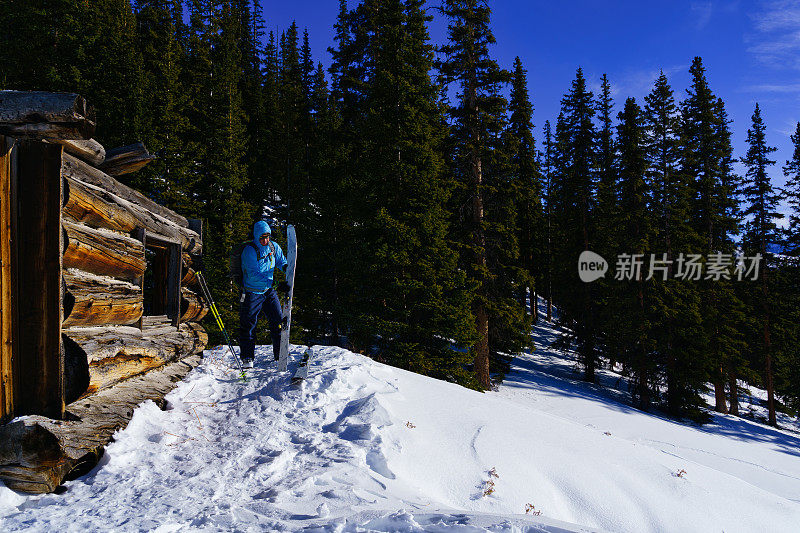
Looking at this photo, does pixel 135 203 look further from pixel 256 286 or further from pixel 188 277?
pixel 188 277

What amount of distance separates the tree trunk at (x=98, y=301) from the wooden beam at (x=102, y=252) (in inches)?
4.6

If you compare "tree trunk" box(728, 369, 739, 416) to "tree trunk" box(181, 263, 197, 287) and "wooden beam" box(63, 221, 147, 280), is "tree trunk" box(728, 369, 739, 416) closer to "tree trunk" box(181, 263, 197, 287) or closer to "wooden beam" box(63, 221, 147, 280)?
"tree trunk" box(181, 263, 197, 287)

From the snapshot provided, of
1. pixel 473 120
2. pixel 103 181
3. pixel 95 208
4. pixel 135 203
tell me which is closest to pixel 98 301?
pixel 95 208

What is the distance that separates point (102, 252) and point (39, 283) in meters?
0.87

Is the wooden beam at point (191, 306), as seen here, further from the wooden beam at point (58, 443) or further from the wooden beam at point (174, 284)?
the wooden beam at point (58, 443)

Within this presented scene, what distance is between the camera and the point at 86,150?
466 centimetres

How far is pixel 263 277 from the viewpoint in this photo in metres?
6.96

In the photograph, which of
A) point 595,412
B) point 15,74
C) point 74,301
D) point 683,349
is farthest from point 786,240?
point 15,74

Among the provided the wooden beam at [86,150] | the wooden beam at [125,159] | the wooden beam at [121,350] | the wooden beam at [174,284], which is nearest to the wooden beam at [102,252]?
the wooden beam at [121,350]

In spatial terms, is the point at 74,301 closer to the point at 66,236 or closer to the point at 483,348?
the point at 66,236

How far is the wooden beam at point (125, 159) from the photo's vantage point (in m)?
5.36

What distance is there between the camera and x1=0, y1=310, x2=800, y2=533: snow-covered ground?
3.17 meters

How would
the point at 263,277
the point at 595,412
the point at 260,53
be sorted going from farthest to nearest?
the point at 260,53 → the point at 595,412 → the point at 263,277

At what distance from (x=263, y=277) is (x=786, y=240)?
31.7 meters
